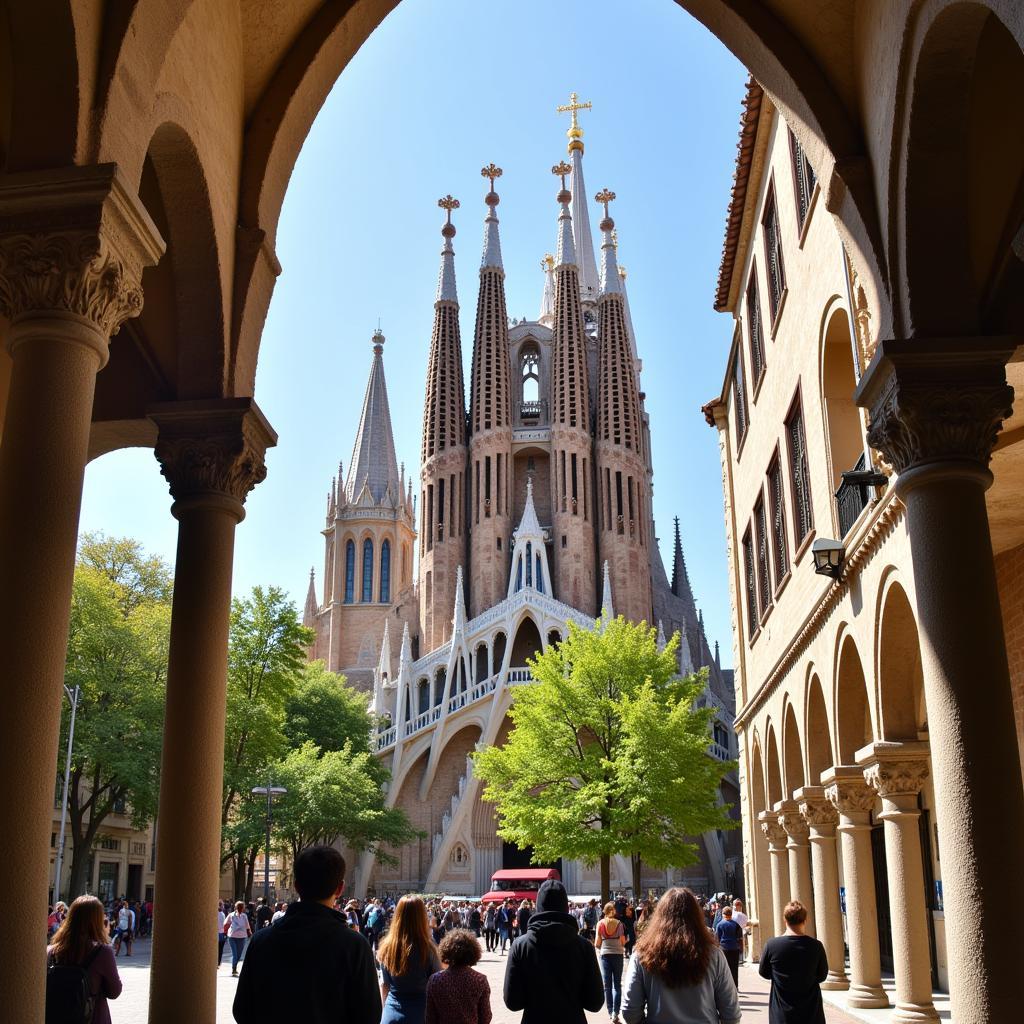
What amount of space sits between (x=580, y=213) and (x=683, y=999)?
96.2 meters

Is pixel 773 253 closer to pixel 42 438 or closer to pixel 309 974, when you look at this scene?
pixel 42 438

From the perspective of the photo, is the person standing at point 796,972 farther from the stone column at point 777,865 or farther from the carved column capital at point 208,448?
the stone column at point 777,865

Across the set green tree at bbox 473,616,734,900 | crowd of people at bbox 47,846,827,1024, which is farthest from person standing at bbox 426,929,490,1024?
green tree at bbox 473,616,734,900

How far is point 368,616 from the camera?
86.4m

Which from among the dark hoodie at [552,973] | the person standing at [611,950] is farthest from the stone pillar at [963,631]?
the person standing at [611,950]

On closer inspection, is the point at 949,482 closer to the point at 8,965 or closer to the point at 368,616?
the point at 8,965

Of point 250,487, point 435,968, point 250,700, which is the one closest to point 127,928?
point 250,700

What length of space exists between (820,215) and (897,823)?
790cm

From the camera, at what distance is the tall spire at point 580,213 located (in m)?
92.8

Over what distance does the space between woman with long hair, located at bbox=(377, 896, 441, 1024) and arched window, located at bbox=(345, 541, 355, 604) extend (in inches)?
3218

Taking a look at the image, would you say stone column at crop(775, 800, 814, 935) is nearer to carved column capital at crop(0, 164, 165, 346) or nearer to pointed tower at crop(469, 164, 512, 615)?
carved column capital at crop(0, 164, 165, 346)

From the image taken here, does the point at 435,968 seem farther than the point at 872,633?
No

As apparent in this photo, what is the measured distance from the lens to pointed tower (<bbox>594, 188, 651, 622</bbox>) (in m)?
71.1

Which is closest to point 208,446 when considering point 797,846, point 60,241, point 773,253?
point 60,241
